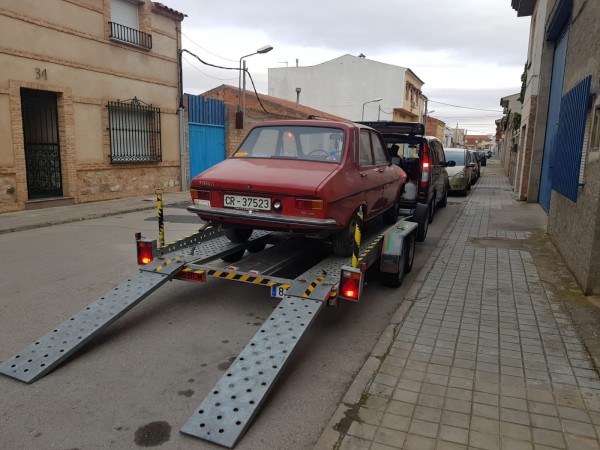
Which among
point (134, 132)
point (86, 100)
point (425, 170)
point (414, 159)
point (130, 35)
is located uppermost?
point (130, 35)

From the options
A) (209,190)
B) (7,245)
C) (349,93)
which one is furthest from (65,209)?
(349,93)

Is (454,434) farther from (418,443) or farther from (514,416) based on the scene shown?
(514,416)

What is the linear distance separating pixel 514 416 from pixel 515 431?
0.61 ft

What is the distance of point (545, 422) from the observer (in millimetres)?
3090

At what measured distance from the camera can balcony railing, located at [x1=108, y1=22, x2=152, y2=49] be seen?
14.1 meters

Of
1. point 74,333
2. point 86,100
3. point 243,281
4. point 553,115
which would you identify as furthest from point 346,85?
point 74,333

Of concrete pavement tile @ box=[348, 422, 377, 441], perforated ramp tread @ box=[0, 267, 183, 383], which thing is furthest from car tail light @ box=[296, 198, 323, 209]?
concrete pavement tile @ box=[348, 422, 377, 441]

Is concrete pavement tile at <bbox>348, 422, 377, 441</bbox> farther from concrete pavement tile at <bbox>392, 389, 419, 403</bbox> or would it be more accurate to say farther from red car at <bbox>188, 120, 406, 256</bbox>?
red car at <bbox>188, 120, 406, 256</bbox>

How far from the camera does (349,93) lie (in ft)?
161

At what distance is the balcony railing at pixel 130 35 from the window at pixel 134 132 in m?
1.80

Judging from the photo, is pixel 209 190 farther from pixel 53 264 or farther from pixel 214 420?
pixel 53 264

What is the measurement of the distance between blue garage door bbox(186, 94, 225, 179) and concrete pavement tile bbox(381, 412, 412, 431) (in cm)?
1607

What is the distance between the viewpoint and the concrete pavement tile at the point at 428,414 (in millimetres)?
3105

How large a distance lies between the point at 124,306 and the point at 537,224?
1001 centimetres
